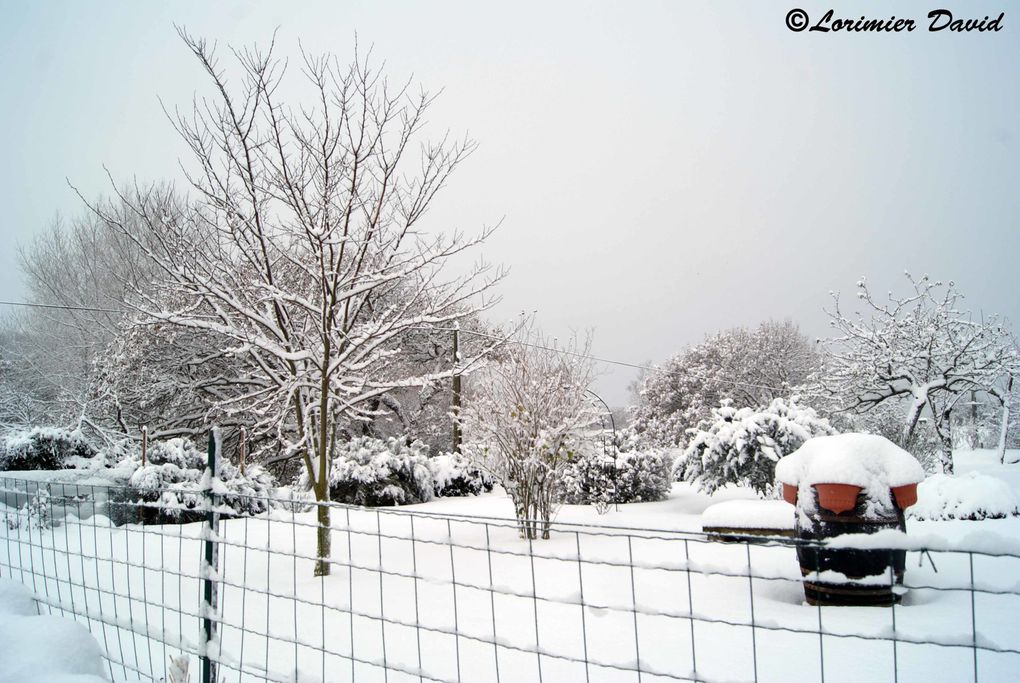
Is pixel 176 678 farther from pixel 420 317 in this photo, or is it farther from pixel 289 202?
pixel 289 202

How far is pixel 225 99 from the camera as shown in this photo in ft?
22.0

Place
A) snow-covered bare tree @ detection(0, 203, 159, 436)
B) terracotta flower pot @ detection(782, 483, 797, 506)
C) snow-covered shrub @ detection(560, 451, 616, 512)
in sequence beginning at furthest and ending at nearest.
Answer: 1. snow-covered bare tree @ detection(0, 203, 159, 436)
2. snow-covered shrub @ detection(560, 451, 616, 512)
3. terracotta flower pot @ detection(782, 483, 797, 506)

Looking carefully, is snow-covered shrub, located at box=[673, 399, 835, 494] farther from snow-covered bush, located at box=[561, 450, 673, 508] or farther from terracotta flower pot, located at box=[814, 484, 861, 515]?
terracotta flower pot, located at box=[814, 484, 861, 515]

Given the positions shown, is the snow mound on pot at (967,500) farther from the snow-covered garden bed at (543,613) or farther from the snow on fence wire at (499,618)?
the snow on fence wire at (499,618)

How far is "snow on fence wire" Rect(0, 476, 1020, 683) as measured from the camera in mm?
2646

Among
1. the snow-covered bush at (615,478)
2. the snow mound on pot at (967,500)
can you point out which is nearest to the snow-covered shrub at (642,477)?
the snow-covered bush at (615,478)

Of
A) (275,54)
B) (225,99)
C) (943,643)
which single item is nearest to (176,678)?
(943,643)

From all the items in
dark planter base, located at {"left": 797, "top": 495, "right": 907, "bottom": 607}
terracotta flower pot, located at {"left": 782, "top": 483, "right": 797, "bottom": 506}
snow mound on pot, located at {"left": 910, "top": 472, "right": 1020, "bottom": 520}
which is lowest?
snow mound on pot, located at {"left": 910, "top": 472, "right": 1020, "bottom": 520}

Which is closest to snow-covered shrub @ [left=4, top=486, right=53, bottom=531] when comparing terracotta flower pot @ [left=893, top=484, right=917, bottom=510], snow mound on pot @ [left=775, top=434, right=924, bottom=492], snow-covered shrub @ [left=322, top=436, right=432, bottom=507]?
snow-covered shrub @ [left=322, top=436, right=432, bottom=507]

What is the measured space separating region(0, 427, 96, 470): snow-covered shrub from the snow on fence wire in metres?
7.18

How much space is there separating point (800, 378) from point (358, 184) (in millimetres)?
Result: 28680

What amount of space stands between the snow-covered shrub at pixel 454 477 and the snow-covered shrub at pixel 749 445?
4597 millimetres

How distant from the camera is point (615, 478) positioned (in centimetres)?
1395

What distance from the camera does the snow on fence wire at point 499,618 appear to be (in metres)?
2.65
